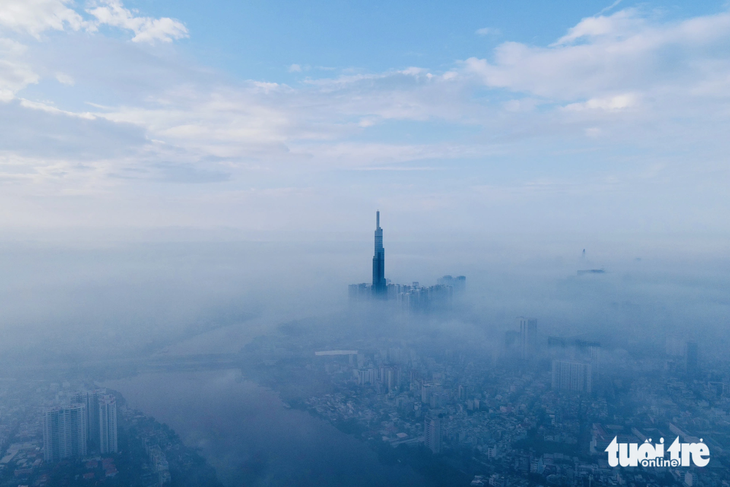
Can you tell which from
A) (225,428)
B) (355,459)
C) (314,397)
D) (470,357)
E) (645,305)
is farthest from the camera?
(645,305)

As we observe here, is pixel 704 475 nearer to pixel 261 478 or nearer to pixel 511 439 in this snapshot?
pixel 511 439

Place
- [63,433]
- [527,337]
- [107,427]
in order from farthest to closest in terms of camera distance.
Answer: [527,337], [107,427], [63,433]

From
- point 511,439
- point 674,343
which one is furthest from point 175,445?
point 674,343

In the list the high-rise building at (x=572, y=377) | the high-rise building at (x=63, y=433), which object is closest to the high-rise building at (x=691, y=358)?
the high-rise building at (x=572, y=377)

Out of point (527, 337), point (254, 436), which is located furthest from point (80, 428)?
point (527, 337)

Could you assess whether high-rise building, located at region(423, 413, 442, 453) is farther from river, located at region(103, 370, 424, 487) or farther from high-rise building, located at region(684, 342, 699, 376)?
high-rise building, located at region(684, 342, 699, 376)

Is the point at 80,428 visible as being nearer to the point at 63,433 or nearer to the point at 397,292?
the point at 63,433
